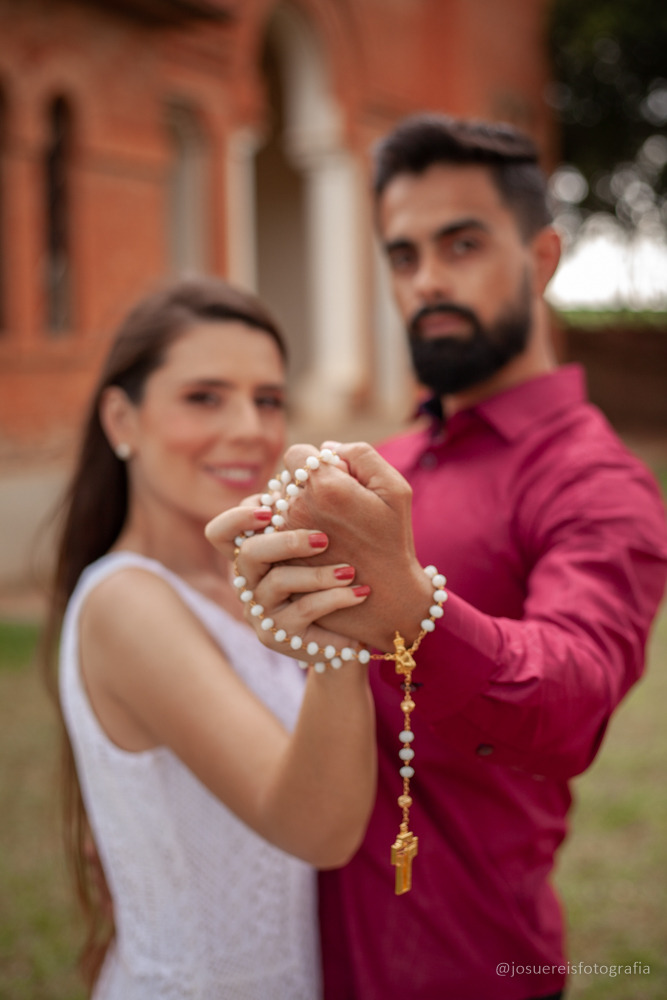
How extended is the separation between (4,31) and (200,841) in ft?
25.7

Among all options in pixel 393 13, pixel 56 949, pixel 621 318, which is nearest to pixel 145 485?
pixel 56 949

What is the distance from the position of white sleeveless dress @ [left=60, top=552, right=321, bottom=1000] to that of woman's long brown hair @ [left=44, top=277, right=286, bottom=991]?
0.93ft

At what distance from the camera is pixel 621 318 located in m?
21.5

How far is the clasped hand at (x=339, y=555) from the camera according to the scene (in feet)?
2.96

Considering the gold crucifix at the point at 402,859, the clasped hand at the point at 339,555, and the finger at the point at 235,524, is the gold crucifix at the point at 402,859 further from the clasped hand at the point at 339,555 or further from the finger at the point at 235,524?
the finger at the point at 235,524

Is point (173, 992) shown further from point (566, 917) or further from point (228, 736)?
point (566, 917)

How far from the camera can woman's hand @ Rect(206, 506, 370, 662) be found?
3.03 feet

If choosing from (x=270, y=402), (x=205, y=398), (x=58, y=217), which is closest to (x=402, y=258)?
(x=270, y=402)

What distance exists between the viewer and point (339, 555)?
934 millimetres

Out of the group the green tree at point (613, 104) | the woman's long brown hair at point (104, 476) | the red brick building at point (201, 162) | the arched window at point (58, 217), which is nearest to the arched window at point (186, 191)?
the red brick building at point (201, 162)

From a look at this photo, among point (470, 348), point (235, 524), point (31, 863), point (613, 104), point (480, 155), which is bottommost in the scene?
point (31, 863)

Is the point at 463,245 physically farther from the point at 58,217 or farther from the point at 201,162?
the point at 201,162

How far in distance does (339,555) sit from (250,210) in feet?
35.0

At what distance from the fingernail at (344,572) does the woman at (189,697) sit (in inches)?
18.1
